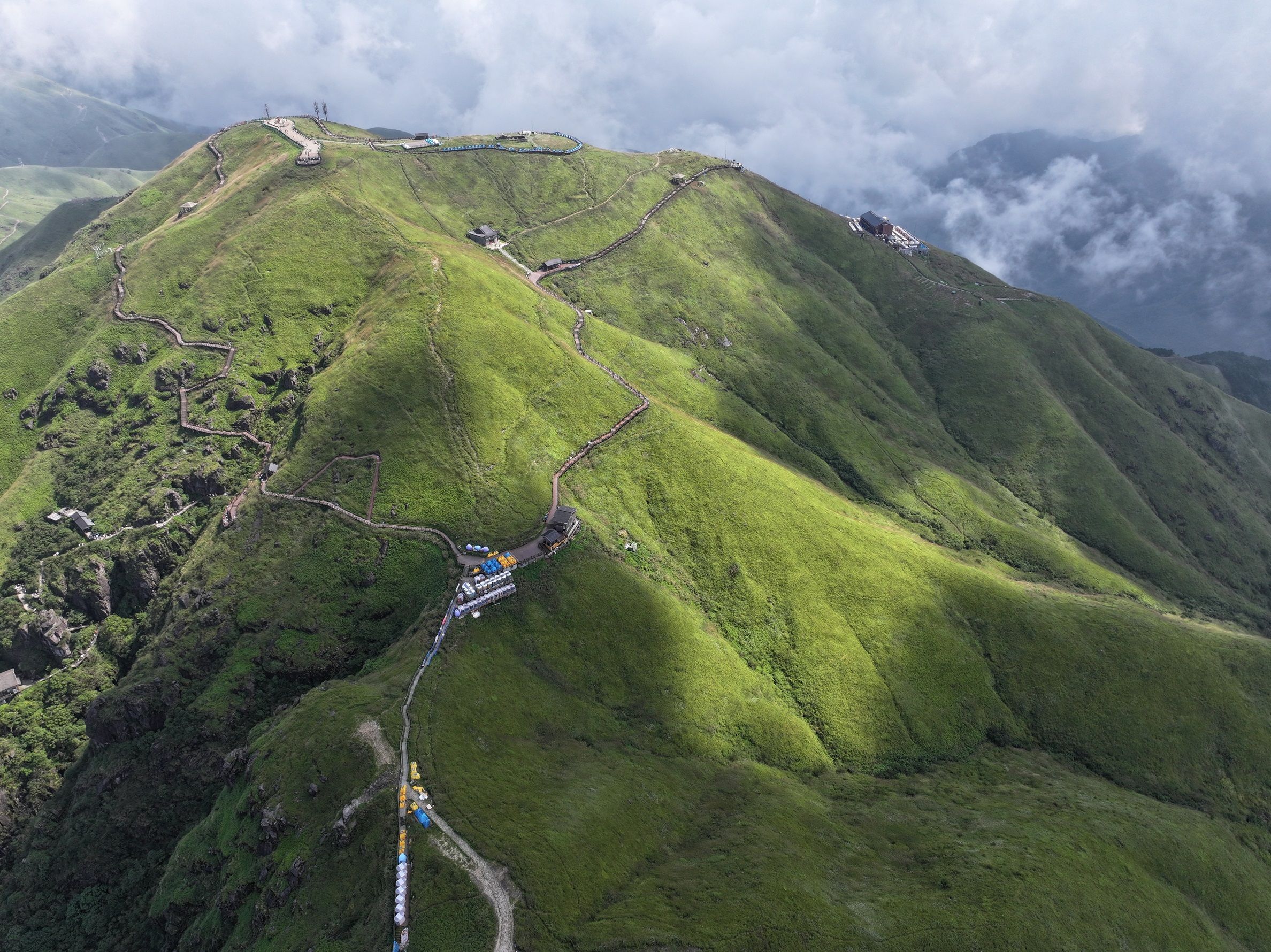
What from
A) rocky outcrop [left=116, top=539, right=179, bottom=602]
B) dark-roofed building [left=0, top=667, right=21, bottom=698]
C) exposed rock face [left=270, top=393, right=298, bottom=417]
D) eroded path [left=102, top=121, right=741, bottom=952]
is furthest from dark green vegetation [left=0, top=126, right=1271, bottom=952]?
dark-roofed building [left=0, top=667, right=21, bottom=698]

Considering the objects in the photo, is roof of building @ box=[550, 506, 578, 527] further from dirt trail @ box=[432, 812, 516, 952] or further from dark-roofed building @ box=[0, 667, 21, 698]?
dark-roofed building @ box=[0, 667, 21, 698]

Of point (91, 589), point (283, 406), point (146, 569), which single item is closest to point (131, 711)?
point (146, 569)

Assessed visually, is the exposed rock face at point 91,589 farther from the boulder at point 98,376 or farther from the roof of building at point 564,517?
the roof of building at point 564,517

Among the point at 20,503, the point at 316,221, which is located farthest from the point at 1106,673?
the point at 20,503

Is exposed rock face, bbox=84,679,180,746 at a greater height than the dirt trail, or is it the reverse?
exposed rock face, bbox=84,679,180,746

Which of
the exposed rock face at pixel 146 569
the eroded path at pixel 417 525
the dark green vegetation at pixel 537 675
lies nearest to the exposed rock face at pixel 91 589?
the dark green vegetation at pixel 537 675

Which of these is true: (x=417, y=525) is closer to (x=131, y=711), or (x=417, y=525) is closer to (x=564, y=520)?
(x=564, y=520)
